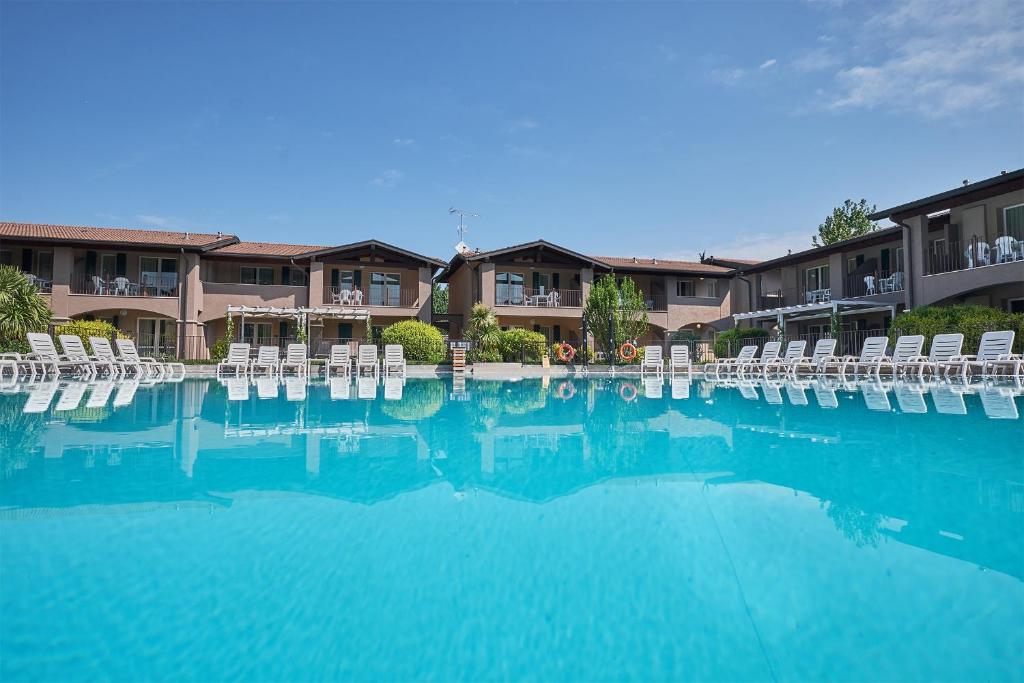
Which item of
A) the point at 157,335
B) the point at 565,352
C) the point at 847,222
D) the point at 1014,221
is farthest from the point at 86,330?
the point at 847,222

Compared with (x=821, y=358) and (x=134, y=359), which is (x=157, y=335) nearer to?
(x=134, y=359)

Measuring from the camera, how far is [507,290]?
91.7 feet

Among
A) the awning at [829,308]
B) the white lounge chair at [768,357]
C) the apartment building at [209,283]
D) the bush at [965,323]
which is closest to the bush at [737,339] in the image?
the awning at [829,308]

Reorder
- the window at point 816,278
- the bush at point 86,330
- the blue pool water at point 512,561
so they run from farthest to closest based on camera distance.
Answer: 1. the window at point 816,278
2. the bush at point 86,330
3. the blue pool water at point 512,561

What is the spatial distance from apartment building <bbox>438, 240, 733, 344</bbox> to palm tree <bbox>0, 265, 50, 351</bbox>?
16288 mm

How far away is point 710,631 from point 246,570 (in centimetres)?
185

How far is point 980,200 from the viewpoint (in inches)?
704

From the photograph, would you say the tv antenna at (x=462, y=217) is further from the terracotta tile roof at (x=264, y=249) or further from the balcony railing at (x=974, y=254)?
the balcony railing at (x=974, y=254)

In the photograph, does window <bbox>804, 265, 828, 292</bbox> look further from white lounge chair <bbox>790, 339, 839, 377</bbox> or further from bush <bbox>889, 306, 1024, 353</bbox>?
white lounge chair <bbox>790, 339, 839, 377</bbox>

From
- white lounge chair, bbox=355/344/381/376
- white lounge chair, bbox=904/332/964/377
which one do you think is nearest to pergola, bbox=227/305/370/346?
white lounge chair, bbox=355/344/381/376

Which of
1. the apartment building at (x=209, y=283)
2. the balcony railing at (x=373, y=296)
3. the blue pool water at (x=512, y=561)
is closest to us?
the blue pool water at (x=512, y=561)

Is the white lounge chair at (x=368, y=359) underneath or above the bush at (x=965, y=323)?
underneath

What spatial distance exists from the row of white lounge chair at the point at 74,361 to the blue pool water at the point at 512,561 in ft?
43.9

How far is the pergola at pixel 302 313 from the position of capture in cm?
2409
